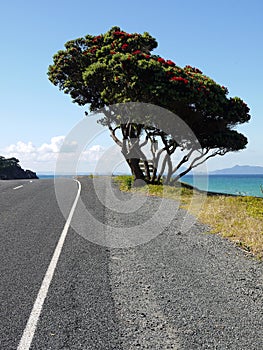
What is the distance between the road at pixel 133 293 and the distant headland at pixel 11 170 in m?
50.8

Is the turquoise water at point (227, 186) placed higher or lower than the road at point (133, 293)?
higher

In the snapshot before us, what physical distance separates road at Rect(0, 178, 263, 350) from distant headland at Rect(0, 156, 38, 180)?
50786mm

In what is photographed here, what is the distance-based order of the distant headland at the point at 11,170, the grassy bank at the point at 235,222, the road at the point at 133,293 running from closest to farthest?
the road at the point at 133,293 < the grassy bank at the point at 235,222 < the distant headland at the point at 11,170

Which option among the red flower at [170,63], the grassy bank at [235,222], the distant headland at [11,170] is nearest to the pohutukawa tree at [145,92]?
the red flower at [170,63]

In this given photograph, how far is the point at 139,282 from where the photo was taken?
5.80 metres

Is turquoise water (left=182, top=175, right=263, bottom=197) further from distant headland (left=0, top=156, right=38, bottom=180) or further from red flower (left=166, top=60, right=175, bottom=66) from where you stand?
distant headland (left=0, top=156, right=38, bottom=180)

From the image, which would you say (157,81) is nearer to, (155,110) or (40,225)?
(155,110)

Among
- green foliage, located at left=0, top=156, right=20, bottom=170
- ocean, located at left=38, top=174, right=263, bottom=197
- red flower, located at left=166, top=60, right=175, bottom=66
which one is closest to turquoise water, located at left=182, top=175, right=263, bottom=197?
ocean, located at left=38, top=174, right=263, bottom=197

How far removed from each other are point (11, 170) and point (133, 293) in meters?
59.4

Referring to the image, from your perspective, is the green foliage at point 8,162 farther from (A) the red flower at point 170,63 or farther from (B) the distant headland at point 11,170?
(A) the red flower at point 170,63

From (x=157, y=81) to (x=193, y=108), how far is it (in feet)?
9.16

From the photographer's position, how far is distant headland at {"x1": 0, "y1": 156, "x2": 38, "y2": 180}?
58094 millimetres

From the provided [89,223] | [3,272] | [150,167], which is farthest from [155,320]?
[150,167]

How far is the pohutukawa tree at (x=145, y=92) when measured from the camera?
17828 mm
